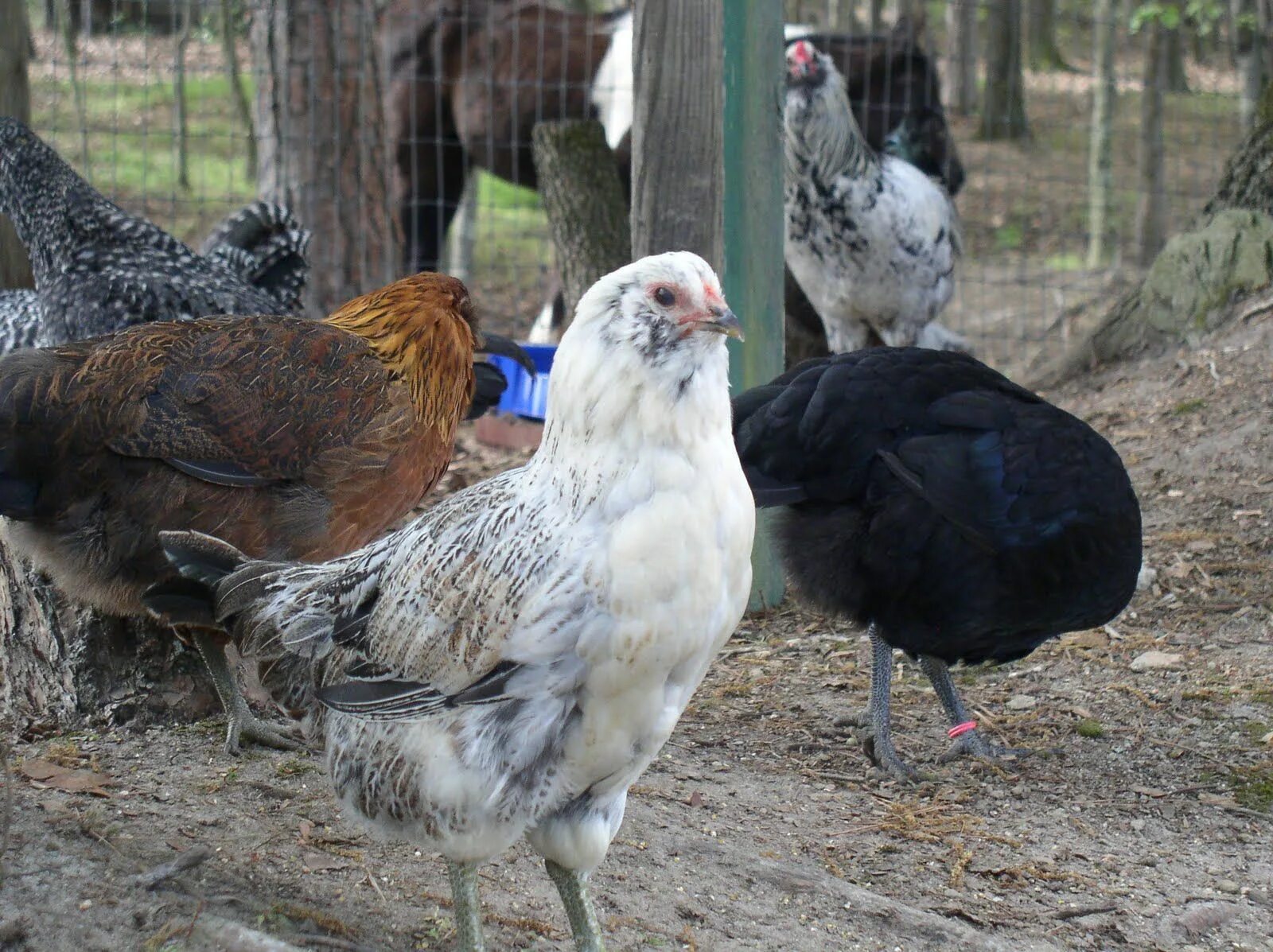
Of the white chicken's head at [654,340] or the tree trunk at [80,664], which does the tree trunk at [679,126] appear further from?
→ the white chicken's head at [654,340]

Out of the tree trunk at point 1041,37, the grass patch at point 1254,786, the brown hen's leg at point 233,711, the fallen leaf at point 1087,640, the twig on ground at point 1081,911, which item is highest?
the tree trunk at point 1041,37

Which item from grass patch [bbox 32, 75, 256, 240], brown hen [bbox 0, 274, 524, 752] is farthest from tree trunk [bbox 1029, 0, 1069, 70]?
brown hen [bbox 0, 274, 524, 752]

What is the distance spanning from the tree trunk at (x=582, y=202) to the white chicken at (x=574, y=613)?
18.2 ft

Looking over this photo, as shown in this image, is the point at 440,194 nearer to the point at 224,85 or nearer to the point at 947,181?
the point at 947,181

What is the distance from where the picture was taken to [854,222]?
8070 mm

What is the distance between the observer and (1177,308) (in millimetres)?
7570

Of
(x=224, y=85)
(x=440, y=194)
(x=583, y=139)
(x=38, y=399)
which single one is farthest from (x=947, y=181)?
(x=224, y=85)

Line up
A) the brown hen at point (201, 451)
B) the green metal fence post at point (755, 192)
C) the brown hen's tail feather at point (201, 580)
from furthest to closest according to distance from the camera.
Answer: the green metal fence post at point (755, 192) < the brown hen at point (201, 451) < the brown hen's tail feather at point (201, 580)

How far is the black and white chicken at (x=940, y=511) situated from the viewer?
398 cm

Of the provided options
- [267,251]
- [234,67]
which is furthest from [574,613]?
[234,67]

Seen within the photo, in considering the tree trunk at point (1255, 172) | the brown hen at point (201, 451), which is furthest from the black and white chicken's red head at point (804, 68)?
the brown hen at point (201, 451)

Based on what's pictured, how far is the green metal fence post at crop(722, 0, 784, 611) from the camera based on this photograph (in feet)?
17.0

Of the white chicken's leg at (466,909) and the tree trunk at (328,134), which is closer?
the white chicken's leg at (466,909)

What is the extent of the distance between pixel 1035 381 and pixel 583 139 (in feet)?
10.4
